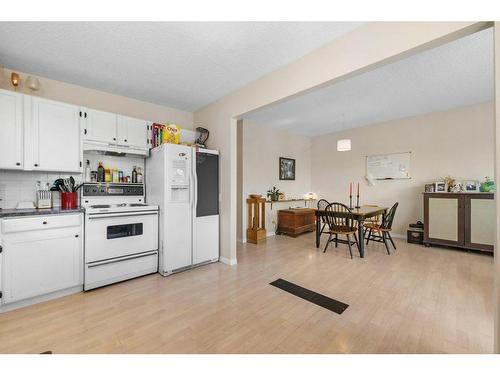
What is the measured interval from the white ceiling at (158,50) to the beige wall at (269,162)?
6.55 ft

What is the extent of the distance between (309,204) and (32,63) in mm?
5858

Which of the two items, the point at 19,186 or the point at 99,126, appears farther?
the point at 99,126

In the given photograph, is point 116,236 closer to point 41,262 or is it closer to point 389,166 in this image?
point 41,262

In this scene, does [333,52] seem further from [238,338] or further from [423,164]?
[423,164]

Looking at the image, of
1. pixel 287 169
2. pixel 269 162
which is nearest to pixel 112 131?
pixel 269 162

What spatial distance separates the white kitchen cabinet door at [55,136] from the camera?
2344 millimetres

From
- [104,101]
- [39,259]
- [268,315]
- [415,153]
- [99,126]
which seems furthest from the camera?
[415,153]

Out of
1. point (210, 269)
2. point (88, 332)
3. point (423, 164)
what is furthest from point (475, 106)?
point (88, 332)

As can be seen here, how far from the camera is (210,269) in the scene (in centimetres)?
301

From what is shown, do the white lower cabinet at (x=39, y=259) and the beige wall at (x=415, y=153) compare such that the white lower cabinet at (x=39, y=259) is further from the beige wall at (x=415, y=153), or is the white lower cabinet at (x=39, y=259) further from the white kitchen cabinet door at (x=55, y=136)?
the beige wall at (x=415, y=153)

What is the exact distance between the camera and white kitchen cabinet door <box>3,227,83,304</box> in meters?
1.98

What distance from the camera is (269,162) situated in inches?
207

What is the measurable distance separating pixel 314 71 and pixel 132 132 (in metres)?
2.46

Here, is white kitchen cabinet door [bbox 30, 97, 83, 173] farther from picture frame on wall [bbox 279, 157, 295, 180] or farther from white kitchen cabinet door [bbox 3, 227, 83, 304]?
picture frame on wall [bbox 279, 157, 295, 180]
